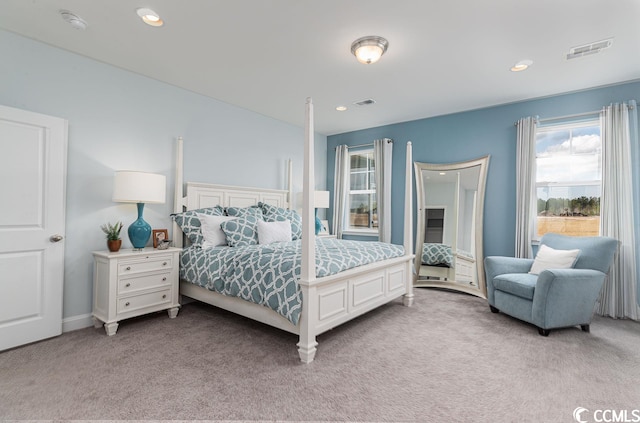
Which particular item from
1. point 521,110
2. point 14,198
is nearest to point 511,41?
point 521,110

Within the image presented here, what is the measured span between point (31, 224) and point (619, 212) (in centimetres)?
574

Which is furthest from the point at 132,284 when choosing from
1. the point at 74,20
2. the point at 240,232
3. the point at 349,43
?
the point at 349,43

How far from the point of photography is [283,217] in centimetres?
423

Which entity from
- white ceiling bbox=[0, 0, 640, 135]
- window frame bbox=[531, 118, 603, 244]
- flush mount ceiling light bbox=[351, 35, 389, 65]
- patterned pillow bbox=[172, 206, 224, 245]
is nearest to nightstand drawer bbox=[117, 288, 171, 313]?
patterned pillow bbox=[172, 206, 224, 245]

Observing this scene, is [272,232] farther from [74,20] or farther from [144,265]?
[74,20]

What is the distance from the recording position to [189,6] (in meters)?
2.21

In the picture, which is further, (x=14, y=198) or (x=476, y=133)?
(x=476, y=133)

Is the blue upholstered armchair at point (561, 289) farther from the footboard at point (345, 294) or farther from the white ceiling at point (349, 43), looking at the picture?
the white ceiling at point (349, 43)

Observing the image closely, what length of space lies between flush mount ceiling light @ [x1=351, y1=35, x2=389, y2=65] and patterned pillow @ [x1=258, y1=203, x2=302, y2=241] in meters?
2.27

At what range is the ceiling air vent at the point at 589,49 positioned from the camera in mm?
2602

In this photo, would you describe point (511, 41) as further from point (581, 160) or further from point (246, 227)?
point (246, 227)

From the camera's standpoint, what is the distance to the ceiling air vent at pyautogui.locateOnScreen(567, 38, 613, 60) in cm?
260

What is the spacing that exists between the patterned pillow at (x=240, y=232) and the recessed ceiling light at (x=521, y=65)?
3217 mm

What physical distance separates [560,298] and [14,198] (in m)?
4.79
